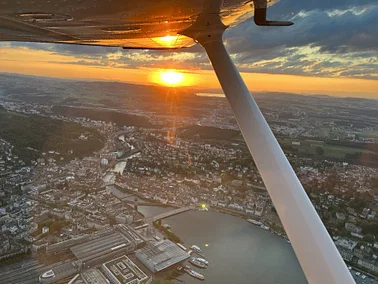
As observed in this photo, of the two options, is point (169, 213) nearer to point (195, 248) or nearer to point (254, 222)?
point (195, 248)

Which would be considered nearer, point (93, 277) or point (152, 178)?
point (93, 277)

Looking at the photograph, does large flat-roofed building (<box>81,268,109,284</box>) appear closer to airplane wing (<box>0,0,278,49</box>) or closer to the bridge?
the bridge

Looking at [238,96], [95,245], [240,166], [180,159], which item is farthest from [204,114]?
[238,96]

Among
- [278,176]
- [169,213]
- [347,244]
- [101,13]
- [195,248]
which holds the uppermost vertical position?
[101,13]

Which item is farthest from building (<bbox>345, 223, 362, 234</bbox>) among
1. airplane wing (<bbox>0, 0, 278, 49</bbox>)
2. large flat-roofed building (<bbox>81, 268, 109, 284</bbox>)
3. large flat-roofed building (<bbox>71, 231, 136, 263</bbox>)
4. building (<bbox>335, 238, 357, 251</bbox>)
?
airplane wing (<bbox>0, 0, 278, 49</bbox>)

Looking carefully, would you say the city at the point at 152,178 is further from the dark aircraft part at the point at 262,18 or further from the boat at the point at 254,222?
the dark aircraft part at the point at 262,18

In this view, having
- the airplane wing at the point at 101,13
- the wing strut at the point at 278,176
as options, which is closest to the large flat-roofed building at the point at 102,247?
the wing strut at the point at 278,176

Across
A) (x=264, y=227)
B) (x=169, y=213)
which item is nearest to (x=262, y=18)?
(x=264, y=227)
